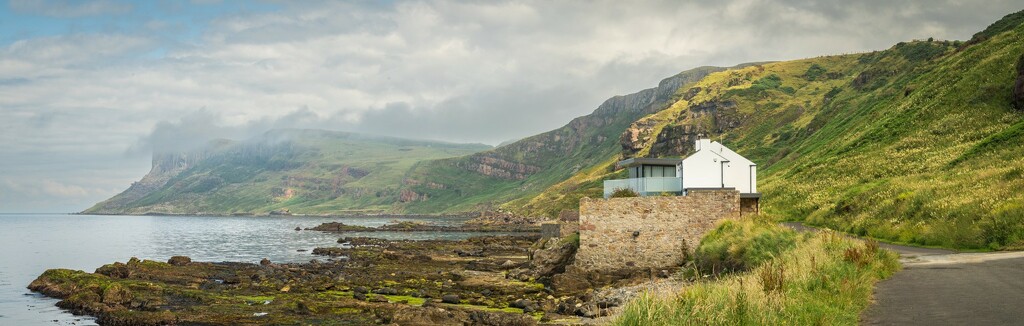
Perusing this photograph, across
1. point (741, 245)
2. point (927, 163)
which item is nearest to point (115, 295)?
point (741, 245)

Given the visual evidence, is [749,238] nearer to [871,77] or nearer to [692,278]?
[692,278]

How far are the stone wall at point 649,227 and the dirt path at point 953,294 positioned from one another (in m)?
17.9

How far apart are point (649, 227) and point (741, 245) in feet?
32.4

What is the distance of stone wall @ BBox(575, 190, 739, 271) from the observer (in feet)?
135

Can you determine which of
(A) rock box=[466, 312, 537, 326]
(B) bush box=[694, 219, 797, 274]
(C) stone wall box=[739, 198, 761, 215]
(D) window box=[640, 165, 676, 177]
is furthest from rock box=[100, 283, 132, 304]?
(C) stone wall box=[739, 198, 761, 215]

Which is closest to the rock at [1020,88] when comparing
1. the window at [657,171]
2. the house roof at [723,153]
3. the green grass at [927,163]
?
the green grass at [927,163]

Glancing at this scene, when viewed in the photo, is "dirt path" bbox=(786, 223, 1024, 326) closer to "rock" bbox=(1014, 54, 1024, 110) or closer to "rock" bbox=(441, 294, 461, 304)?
"rock" bbox=(441, 294, 461, 304)

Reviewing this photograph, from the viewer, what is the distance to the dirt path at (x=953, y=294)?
532 inches

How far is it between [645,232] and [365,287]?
1775cm

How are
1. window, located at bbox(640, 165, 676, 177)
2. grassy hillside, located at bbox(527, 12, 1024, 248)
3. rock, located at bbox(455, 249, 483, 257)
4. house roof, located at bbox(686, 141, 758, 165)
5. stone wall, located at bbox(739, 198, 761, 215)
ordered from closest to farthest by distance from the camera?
grassy hillside, located at bbox(527, 12, 1024, 248)
stone wall, located at bbox(739, 198, 761, 215)
house roof, located at bbox(686, 141, 758, 165)
window, located at bbox(640, 165, 676, 177)
rock, located at bbox(455, 249, 483, 257)

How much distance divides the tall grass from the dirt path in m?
0.51

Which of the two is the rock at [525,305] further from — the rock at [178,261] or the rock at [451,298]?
the rock at [178,261]

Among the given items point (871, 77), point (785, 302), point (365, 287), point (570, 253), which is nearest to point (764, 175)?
point (871, 77)

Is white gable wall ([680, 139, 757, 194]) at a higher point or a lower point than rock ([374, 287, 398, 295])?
higher
